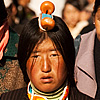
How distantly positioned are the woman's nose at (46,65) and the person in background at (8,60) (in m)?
0.42

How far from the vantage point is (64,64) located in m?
1.82

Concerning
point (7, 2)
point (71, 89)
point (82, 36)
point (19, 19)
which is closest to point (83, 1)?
point (19, 19)

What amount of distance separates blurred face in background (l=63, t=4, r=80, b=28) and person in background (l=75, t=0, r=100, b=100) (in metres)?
1.83

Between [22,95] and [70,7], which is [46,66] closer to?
[22,95]

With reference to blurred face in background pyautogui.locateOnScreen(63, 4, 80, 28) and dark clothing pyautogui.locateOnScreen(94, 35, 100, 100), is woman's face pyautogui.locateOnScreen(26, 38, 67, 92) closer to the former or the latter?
dark clothing pyautogui.locateOnScreen(94, 35, 100, 100)

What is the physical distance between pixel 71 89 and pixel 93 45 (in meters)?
0.38

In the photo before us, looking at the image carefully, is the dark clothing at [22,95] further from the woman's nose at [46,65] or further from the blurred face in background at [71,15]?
the blurred face in background at [71,15]

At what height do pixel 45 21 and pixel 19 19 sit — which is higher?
pixel 45 21

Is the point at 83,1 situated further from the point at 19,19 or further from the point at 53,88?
the point at 53,88

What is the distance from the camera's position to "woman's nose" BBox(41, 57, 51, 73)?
172 cm

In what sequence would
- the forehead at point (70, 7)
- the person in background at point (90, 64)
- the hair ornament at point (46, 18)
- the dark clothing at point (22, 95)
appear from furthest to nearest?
the forehead at point (70, 7)
the person in background at point (90, 64)
the dark clothing at point (22, 95)
the hair ornament at point (46, 18)

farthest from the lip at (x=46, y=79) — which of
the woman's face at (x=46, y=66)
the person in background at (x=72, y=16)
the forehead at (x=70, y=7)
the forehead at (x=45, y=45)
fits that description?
the forehead at (x=70, y=7)

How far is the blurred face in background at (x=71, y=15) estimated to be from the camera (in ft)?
13.1

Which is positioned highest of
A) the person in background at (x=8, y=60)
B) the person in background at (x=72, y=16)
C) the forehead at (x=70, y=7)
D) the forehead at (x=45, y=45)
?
the forehead at (x=45, y=45)
